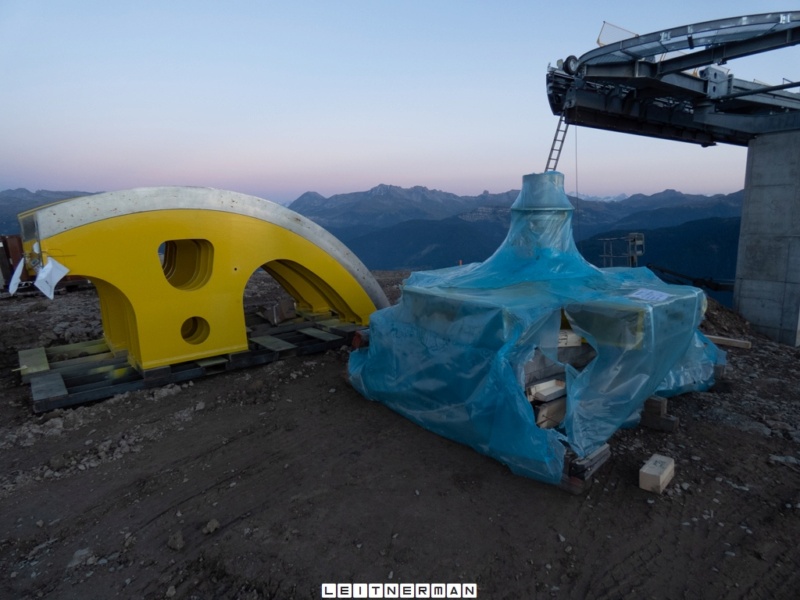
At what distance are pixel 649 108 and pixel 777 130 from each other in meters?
2.31

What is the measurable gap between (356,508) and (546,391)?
1821 millimetres

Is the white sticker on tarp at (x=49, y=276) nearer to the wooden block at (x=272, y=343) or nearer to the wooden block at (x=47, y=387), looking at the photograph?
the wooden block at (x=47, y=387)

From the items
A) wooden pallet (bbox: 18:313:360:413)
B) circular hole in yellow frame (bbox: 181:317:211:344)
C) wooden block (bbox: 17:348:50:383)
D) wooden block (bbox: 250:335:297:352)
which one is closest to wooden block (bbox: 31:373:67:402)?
wooden pallet (bbox: 18:313:360:413)

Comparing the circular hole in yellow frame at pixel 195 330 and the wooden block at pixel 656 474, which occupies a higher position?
the circular hole in yellow frame at pixel 195 330

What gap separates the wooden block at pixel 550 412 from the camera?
3.98 m

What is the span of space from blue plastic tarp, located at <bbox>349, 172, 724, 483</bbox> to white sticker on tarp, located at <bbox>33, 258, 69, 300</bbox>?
10.5 ft

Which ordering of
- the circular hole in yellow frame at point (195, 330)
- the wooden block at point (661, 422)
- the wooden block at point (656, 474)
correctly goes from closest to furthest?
the wooden block at point (656, 474) → the wooden block at point (661, 422) → the circular hole in yellow frame at point (195, 330)

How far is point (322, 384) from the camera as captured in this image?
19.1ft

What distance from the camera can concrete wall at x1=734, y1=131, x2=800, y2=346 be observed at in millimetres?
9195

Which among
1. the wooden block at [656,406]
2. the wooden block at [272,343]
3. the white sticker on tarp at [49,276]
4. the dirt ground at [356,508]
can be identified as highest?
the white sticker on tarp at [49,276]

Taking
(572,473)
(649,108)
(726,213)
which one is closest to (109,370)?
(572,473)

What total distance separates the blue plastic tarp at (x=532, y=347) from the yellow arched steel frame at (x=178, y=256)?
2190 mm

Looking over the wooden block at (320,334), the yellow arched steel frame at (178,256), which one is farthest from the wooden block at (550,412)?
the yellow arched steel frame at (178,256)

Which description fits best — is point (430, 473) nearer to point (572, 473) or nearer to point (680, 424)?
point (572, 473)
